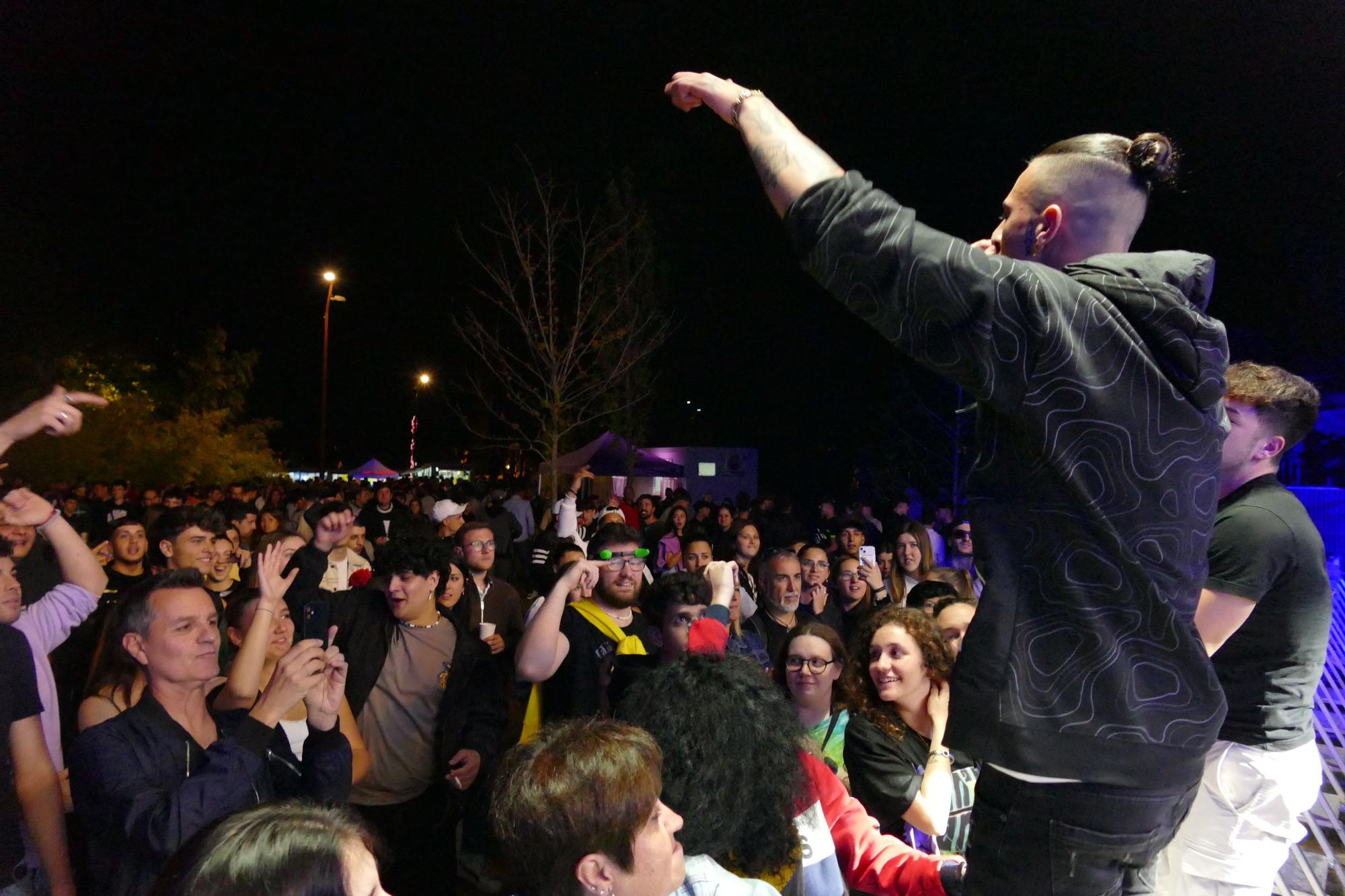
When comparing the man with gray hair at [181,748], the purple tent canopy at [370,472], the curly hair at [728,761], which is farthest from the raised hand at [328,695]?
the purple tent canopy at [370,472]

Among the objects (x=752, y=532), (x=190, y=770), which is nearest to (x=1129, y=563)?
(x=190, y=770)

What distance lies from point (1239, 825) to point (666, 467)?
66.9 feet

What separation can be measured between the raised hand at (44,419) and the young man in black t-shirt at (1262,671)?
13.1 feet

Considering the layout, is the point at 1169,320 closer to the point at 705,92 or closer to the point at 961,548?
the point at 705,92

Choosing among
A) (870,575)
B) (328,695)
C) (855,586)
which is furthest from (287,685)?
(870,575)

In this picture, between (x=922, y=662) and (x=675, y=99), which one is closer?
(x=675, y=99)

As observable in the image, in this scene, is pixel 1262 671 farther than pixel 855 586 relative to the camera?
No

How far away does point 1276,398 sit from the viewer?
8.75 ft

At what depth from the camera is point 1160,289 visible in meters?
1.33

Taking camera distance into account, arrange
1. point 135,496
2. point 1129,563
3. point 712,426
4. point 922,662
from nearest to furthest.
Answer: point 1129,563
point 922,662
point 135,496
point 712,426

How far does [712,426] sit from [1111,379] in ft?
117

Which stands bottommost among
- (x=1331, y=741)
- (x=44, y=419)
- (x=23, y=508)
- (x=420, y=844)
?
(x=420, y=844)

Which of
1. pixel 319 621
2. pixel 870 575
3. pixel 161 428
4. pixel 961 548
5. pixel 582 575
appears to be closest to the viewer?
pixel 582 575

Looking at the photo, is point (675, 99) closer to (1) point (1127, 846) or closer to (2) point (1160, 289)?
(2) point (1160, 289)
